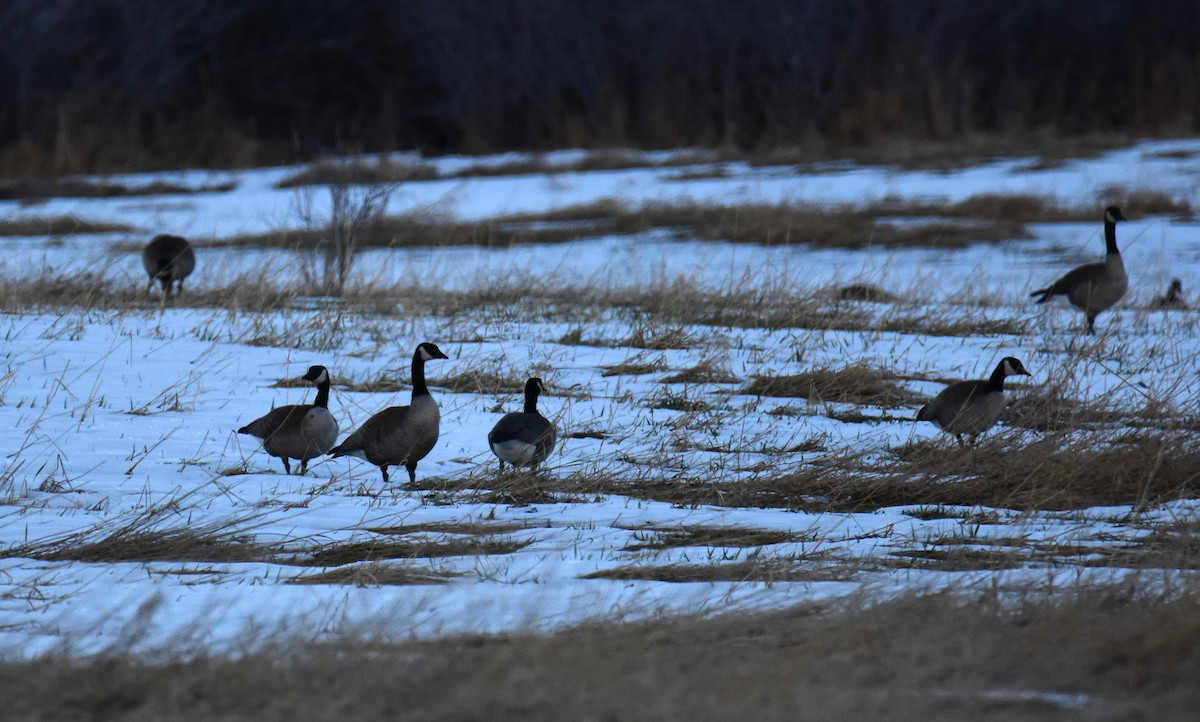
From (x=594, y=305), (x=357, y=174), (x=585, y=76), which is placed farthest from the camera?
(x=585, y=76)

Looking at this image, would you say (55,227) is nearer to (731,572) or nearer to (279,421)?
(279,421)

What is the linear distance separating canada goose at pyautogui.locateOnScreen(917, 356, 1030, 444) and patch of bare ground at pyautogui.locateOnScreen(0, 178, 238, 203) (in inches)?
666

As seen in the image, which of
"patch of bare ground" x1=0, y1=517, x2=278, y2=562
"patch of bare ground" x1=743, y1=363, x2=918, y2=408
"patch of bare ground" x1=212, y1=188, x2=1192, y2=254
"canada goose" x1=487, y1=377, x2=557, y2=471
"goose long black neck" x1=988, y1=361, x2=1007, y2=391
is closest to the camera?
"patch of bare ground" x1=0, y1=517, x2=278, y2=562

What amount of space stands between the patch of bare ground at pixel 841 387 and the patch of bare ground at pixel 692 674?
4166 millimetres

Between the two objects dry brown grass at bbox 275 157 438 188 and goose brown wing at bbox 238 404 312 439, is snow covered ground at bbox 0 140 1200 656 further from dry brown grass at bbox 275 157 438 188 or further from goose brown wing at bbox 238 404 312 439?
dry brown grass at bbox 275 157 438 188

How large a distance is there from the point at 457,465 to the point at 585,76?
2509 centimetres

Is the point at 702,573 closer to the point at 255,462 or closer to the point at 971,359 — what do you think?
the point at 255,462

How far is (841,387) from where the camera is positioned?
7992 mm

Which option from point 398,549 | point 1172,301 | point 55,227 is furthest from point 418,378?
point 55,227

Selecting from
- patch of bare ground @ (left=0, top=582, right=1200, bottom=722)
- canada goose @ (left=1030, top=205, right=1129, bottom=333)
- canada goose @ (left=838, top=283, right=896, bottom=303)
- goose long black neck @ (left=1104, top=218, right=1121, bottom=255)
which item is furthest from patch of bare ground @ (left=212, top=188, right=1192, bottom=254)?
Answer: patch of bare ground @ (left=0, top=582, right=1200, bottom=722)

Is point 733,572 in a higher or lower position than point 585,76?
lower

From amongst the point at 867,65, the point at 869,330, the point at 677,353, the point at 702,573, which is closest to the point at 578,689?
the point at 702,573

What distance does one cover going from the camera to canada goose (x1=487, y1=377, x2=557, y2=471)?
595 cm

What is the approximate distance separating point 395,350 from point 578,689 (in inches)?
249
